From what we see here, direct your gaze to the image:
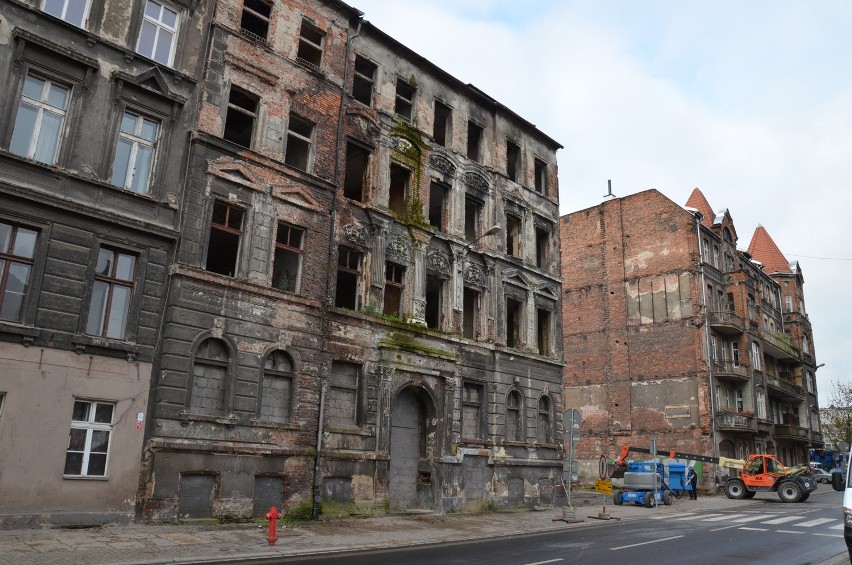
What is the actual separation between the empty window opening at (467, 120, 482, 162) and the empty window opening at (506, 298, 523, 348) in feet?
21.3

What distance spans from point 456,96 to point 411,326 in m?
10.6

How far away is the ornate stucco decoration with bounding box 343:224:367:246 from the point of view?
69.2 ft

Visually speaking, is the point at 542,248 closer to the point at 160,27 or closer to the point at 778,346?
the point at 160,27

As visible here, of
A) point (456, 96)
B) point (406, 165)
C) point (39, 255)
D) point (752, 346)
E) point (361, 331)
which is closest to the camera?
point (39, 255)

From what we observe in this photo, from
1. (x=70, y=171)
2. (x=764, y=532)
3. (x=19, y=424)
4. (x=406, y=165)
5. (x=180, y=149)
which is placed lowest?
(x=764, y=532)

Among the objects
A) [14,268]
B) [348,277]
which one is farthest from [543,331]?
[14,268]

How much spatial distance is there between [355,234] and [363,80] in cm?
631

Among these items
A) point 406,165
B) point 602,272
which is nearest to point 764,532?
point 406,165

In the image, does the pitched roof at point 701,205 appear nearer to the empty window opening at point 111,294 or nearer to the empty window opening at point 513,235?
the empty window opening at point 513,235

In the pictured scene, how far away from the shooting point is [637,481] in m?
27.7

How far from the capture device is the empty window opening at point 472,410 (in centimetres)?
2377

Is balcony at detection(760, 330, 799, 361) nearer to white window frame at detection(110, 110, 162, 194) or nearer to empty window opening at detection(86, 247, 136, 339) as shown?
white window frame at detection(110, 110, 162, 194)

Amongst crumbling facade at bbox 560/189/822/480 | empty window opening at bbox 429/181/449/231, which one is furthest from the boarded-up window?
crumbling facade at bbox 560/189/822/480

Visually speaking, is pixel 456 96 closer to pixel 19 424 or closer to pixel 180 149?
pixel 180 149
